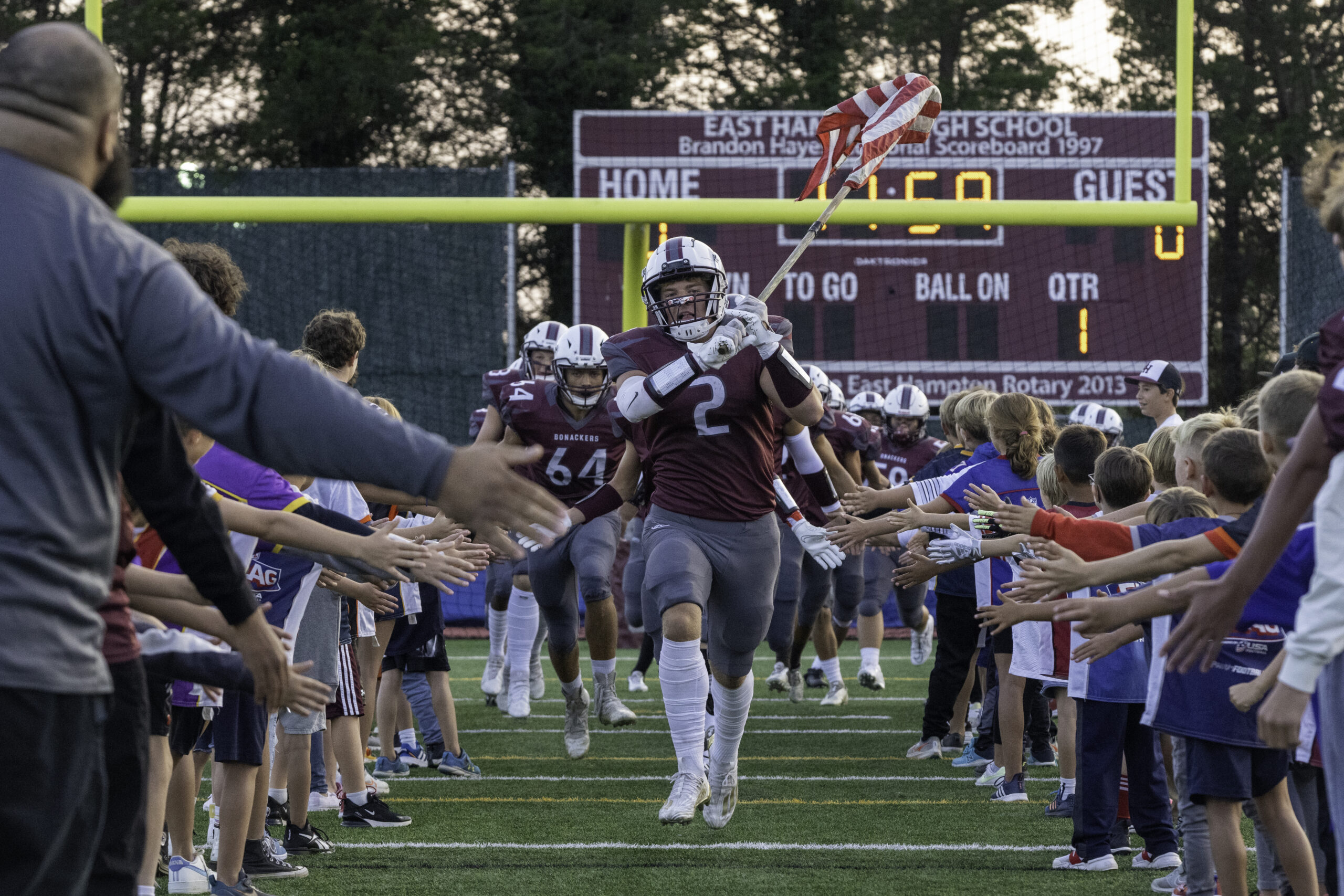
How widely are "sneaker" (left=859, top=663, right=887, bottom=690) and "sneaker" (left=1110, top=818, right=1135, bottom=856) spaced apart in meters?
4.67

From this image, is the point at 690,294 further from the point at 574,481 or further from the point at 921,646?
the point at 921,646

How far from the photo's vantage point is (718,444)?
535 cm

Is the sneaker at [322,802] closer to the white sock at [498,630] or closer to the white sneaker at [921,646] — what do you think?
the white sock at [498,630]

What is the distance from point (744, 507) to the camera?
5.33m

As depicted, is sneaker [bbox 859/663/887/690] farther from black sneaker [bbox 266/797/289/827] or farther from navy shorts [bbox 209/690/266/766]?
navy shorts [bbox 209/690/266/766]

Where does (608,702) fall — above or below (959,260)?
below

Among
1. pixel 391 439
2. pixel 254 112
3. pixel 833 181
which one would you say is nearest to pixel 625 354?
pixel 391 439

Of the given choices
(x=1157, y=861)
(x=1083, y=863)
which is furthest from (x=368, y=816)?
(x=1157, y=861)

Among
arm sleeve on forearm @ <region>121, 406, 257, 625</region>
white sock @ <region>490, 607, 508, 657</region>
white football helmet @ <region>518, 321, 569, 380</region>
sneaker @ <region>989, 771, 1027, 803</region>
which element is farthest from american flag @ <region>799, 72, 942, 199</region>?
arm sleeve on forearm @ <region>121, 406, 257, 625</region>

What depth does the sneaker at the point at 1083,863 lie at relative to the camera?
4.86 meters

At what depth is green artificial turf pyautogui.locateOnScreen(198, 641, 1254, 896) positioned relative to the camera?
4.76 m

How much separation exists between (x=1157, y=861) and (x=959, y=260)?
10.6m

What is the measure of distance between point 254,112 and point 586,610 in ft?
61.9

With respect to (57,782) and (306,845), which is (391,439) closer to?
(57,782)
